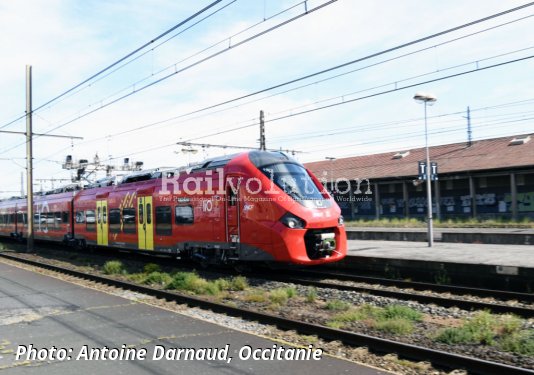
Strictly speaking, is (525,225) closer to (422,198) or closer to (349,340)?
(422,198)

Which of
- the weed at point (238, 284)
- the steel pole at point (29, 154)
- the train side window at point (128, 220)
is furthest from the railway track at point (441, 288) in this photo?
the steel pole at point (29, 154)

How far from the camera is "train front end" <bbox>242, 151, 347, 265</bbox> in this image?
11.8 metres

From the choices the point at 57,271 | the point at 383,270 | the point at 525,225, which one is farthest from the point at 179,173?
the point at 525,225

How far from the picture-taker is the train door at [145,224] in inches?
655

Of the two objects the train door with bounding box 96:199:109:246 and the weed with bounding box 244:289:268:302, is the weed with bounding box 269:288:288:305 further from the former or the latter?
the train door with bounding box 96:199:109:246

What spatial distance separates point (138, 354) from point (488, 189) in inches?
1312

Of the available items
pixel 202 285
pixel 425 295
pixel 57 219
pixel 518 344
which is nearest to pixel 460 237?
pixel 425 295

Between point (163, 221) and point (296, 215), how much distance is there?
225 inches

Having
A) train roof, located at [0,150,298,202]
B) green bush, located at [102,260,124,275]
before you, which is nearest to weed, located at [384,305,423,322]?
train roof, located at [0,150,298,202]

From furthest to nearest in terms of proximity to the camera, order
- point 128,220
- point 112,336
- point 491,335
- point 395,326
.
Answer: point 128,220
point 395,326
point 112,336
point 491,335

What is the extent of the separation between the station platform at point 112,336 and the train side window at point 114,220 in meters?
7.35

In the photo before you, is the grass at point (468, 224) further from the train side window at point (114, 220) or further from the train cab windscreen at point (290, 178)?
the train side window at point (114, 220)

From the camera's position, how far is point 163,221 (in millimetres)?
15938

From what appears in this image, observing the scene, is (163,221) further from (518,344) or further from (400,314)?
(518,344)
